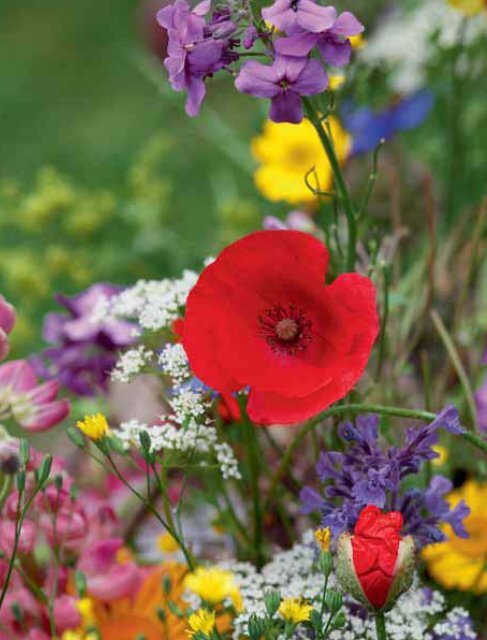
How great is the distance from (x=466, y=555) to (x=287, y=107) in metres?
0.40

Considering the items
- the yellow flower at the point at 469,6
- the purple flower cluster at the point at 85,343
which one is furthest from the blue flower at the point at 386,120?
the purple flower cluster at the point at 85,343

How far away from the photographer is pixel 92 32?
3.08 metres

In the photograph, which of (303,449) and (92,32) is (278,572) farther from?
(92,32)

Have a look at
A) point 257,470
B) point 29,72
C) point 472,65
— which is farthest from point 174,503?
point 29,72

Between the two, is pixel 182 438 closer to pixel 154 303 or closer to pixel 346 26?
pixel 154 303

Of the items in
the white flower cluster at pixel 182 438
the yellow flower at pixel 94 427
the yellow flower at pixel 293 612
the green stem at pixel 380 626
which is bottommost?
the yellow flower at pixel 293 612

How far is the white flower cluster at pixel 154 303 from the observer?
2.58 feet

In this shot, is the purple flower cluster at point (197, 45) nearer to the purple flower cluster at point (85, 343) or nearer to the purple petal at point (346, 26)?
the purple petal at point (346, 26)

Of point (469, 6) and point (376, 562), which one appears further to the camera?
point (469, 6)

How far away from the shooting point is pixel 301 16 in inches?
26.0

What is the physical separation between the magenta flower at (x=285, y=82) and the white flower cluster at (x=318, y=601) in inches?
10.0

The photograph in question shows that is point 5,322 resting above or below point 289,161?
below

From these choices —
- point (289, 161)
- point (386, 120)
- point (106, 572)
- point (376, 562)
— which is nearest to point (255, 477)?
point (106, 572)

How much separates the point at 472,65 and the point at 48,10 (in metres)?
2.10
